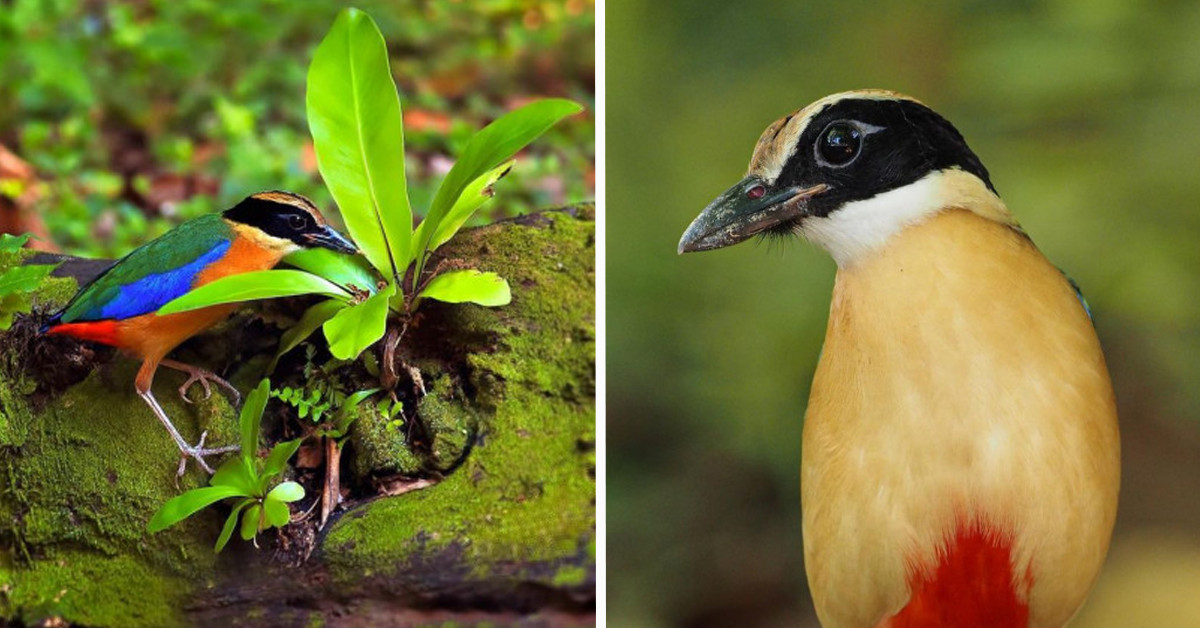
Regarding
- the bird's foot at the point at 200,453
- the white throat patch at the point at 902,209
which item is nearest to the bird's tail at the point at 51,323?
the bird's foot at the point at 200,453

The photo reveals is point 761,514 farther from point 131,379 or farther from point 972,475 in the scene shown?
point 131,379

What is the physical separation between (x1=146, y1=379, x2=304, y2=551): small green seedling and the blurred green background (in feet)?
1.53

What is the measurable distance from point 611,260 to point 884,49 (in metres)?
0.48

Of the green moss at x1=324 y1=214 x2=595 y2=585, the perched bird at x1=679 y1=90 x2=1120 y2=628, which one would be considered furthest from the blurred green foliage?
the perched bird at x1=679 y1=90 x2=1120 y2=628

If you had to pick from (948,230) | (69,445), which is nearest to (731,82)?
(948,230)

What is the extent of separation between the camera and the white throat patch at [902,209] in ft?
4.45

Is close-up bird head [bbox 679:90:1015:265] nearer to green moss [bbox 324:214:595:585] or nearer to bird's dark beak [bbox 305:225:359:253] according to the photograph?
green moss [bbox 324:214:595:585]

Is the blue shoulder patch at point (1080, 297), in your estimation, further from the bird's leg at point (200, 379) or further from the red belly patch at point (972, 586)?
the bird's leg at point (200, 379)

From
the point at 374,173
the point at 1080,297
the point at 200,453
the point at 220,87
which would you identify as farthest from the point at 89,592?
the point at 1080,297

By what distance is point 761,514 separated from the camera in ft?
5.03

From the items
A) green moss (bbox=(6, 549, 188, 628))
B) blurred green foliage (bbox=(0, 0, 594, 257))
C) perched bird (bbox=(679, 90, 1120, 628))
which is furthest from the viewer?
blurred green foliage (bbox=(0, 0, 594, 257))

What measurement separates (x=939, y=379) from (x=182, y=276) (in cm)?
101

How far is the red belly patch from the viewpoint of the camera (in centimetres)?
136

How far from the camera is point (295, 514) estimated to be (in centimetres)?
157
